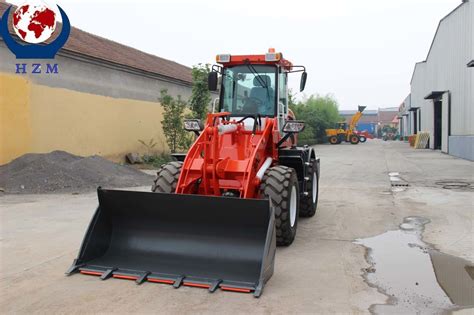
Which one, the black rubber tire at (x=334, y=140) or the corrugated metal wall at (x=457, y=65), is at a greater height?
the corrugated metal wall at (x=457, y=65)

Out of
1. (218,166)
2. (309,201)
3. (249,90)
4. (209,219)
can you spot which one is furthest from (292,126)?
(209,219)

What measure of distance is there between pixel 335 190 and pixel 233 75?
5.80 meters

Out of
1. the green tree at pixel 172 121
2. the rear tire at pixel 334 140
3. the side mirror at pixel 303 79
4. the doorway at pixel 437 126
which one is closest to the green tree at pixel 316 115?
the rear tire at pixel 334 140

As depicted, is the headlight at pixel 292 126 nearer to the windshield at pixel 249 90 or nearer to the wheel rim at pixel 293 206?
the windshield at pixel 249 90

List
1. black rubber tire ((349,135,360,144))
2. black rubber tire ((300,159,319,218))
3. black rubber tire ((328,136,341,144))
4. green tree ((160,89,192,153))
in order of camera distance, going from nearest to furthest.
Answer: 1. black rubber tire ((300,159,319,218))
2. green tree ((160,89,192,153))
3. black rubber tire ((349,135,360,144))
4. black rubber tire ((328,136,341,144))

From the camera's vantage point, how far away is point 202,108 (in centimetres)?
1983

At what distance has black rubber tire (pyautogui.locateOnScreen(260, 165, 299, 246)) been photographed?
5.50 metres

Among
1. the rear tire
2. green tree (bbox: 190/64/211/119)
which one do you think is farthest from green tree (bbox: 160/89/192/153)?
the rear tire

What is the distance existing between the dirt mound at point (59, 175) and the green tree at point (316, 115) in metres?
25.8

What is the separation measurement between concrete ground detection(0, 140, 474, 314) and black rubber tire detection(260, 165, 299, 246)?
0.98ft

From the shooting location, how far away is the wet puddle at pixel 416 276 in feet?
13.4

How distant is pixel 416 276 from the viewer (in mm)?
4859

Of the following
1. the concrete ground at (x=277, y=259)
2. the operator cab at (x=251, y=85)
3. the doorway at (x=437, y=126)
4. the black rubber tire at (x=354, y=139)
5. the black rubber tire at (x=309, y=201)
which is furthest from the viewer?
the black rubber tire at (x=354, y=139)

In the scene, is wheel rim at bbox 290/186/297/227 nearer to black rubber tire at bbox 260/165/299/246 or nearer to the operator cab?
black rubber tire at bbox 260/165/299/246
